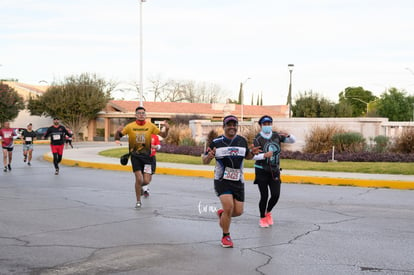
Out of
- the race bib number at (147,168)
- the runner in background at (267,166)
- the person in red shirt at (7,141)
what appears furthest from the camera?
the person in red shirt at (7,141)

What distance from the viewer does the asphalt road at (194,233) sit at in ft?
20.3

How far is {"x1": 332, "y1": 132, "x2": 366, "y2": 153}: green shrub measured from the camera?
22.7 meters

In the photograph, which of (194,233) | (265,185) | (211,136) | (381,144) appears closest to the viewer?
(194,233)

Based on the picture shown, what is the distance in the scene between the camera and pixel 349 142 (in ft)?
74.8

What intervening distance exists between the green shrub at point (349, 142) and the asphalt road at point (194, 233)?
9220 millimetres

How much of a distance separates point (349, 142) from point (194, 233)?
15.9 m

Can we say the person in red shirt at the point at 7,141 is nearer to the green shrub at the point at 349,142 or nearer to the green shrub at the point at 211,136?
the green shrub at the point at 211,136

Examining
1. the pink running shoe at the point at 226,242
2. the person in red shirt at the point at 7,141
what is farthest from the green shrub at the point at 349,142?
the pink running shoe at the point at 226,242

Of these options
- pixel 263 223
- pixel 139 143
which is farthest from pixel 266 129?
pixel 139 143

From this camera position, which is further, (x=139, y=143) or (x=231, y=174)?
(x=139, y=143)

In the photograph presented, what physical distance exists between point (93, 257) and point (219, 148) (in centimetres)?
211

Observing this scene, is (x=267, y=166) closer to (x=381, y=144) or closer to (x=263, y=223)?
(x=263, y=223)

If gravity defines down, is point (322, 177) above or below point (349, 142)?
below

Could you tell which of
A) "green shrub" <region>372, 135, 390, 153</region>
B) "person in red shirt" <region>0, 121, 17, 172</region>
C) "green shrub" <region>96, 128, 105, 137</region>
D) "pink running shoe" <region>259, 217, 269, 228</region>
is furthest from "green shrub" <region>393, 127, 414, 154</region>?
"green shrub" <region>96, 128, 105, 137</region>
